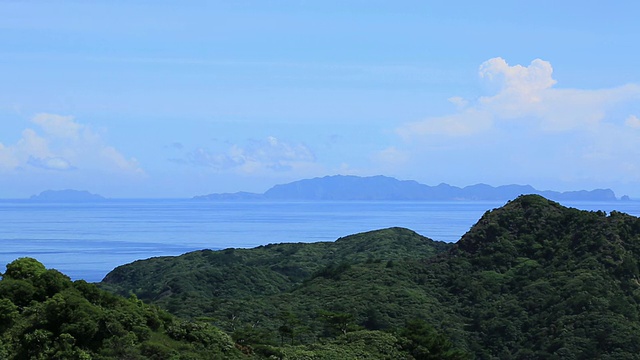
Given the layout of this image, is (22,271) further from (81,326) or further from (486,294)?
(486,294)

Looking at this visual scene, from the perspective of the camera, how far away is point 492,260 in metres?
102

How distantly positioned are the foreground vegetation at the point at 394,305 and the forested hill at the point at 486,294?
156 millimetres

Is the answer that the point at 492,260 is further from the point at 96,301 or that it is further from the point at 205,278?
the point at 96,301

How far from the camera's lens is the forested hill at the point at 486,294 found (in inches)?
2908

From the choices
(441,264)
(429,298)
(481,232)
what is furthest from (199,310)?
(481,232)

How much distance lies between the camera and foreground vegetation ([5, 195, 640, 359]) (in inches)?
1553

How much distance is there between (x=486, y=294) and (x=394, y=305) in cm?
1326

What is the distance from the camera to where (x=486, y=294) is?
93312mm

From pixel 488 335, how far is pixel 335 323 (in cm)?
2894

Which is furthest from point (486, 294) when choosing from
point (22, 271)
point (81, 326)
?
point (81, 326)

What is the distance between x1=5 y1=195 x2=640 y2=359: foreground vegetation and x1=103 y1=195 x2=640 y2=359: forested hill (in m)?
0.16

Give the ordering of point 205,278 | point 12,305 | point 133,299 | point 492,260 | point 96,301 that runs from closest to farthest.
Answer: point 12,305
point 96,301
point 133,299
point 492,260
point 205,278

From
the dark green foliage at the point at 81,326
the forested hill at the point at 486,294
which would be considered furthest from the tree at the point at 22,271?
the forested hill at the point at 486,294

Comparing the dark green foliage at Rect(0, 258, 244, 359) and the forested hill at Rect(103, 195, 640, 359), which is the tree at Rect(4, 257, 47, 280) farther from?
the forested hill at Rect(103, 195, 640, 359)
